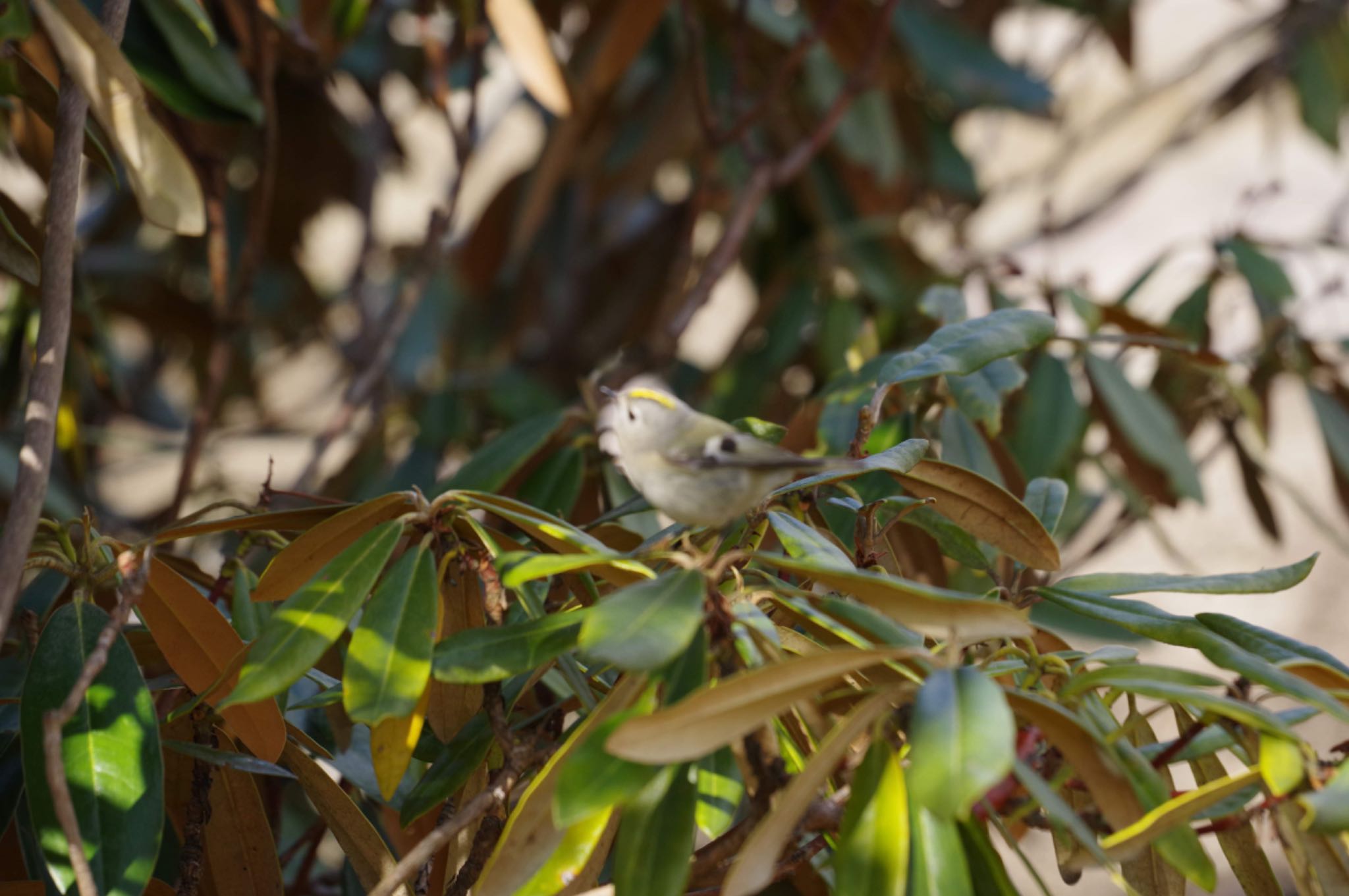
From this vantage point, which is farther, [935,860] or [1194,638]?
[1194,638]

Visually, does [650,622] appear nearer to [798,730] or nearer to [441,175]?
[798,730]

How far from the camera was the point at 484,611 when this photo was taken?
33.1 inches

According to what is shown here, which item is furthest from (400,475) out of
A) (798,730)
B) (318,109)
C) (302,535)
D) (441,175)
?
(441,175)

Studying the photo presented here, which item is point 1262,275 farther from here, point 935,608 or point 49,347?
point 49,347

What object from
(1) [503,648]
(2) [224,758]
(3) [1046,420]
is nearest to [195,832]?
(2) [224,758]

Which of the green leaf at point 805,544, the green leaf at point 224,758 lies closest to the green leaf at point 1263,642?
the green leaf at point 805,544

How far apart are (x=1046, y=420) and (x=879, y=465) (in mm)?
859

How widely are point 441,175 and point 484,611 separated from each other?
4313mm

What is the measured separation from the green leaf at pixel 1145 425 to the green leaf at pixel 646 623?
39.1 inches

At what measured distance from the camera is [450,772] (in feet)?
2.39

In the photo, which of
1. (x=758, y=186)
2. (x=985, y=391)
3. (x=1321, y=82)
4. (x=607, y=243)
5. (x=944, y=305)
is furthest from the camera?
(x=607, y=243)

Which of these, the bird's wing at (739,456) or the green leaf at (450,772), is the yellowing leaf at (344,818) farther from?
the bird's wing at (739,456)

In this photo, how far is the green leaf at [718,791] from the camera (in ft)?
1.98

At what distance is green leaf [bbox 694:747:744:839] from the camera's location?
1.98 ft
